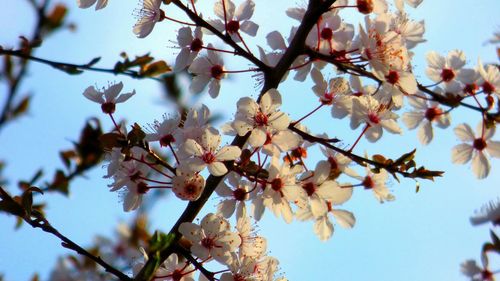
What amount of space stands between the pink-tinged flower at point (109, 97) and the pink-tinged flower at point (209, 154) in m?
0.33

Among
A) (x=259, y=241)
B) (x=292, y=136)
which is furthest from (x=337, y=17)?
(x=259, y=241)

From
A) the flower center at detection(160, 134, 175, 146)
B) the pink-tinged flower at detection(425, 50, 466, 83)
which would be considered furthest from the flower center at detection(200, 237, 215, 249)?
the pink-tinged flower at detection(425, 50, 466, 83)

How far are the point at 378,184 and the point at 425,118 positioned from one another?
1.04ft

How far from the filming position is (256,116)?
2145mm

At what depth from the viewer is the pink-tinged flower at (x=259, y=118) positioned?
2139mm

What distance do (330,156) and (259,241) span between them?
0.38 metres

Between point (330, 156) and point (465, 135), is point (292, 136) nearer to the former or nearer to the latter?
point (330, 156)

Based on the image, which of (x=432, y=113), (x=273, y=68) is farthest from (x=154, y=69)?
(x=432, y=113)

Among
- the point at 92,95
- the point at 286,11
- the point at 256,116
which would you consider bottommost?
the point at 256,116

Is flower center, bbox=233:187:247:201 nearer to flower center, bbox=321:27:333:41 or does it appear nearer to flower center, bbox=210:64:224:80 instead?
flower center, bbox=210:64:224:80

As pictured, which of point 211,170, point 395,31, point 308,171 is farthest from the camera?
point 395,31

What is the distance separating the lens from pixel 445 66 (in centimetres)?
268

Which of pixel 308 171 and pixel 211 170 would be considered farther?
pixel 308 171

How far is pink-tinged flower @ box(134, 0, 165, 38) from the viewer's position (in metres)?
2.35
